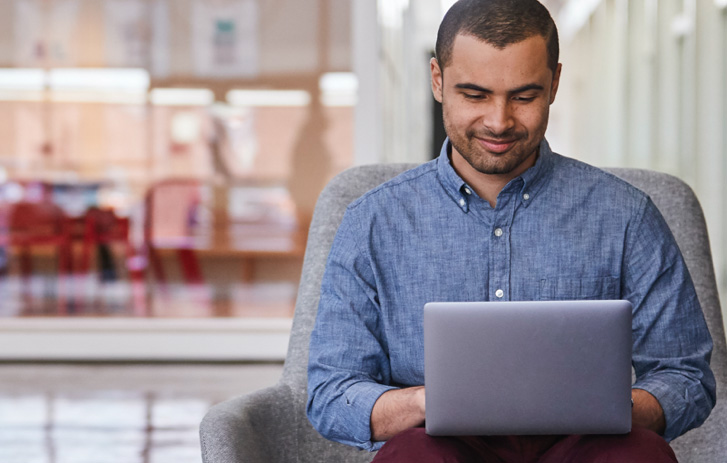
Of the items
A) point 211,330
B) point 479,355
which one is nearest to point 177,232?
point 211,330

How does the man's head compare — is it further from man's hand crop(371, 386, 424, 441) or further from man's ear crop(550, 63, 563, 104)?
man's hand crop(371, 386, 424, 441)

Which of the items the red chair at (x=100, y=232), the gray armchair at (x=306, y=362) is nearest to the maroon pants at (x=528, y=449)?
the gray armchair at (x=306, y=362)

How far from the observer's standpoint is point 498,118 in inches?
51.6

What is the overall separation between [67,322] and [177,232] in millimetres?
791

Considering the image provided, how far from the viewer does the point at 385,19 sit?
5.02m

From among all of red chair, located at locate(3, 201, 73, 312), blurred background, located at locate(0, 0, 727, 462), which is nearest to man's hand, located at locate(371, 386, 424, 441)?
blurred background, located at locate(0, 0, 727, 462)

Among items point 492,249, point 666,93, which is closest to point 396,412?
point 492,249

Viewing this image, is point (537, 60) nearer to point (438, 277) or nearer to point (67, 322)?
point (438, 277)

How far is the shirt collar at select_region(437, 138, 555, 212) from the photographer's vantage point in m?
1.39

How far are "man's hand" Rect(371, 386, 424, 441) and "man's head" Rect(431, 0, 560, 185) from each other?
0.37 metres

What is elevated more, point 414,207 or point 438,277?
point 414,207

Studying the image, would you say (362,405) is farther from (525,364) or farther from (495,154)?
(495,154)

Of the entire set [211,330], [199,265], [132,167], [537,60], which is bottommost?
[211,330]

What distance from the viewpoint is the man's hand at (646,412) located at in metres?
1.23
